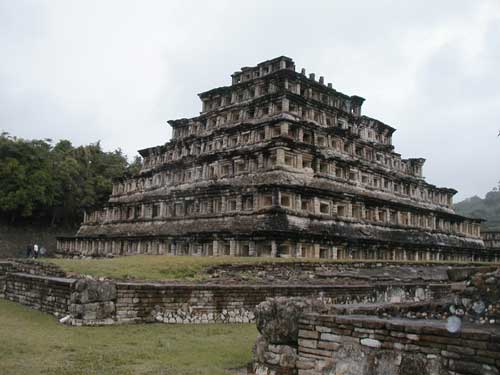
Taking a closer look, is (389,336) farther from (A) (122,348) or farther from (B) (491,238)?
(B) (491,238)

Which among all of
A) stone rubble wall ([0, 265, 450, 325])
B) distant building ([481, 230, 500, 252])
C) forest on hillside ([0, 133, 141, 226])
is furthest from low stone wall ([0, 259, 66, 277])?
distant building ([481, 230, 500, 252])

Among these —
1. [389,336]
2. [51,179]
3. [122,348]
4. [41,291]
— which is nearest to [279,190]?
[41,291]

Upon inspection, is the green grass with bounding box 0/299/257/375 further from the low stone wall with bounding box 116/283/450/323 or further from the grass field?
the grass field

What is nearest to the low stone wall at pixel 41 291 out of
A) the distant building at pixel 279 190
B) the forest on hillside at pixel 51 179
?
the distant building at pixel 279 190

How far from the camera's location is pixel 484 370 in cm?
485

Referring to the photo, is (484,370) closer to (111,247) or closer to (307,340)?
(307,340)

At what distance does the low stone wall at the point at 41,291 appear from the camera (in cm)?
1240

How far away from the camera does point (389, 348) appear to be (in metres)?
5.68

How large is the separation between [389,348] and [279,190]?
72.5ft

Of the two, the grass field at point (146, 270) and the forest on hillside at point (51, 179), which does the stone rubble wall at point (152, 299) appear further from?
the forest on hillside at point (51, 179)

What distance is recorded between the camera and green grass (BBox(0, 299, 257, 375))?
7.35m

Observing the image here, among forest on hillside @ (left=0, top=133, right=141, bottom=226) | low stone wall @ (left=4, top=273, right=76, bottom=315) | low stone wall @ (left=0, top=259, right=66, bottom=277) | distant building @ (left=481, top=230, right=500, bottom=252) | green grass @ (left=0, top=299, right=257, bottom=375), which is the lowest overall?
green grass @ (left=0, top=299, right=257, bottom=375)

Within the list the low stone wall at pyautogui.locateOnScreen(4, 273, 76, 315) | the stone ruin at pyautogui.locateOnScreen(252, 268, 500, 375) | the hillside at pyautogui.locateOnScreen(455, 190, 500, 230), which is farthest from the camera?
the hillside at pyautogui.locateOnScreen(455, 190, 500, 230)

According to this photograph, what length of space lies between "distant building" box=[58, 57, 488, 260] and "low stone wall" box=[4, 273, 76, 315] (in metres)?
13.3
